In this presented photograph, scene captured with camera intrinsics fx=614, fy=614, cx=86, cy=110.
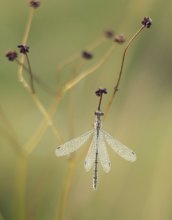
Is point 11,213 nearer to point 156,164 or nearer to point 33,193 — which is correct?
point 33,193

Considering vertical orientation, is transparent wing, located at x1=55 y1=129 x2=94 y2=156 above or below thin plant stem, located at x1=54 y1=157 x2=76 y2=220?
above

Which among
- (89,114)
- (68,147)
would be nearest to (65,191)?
(68,147)

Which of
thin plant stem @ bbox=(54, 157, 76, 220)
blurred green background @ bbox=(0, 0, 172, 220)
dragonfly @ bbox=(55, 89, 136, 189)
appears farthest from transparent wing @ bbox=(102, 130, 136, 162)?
blurred green background @ bbox=(0, 0, 172, 220)

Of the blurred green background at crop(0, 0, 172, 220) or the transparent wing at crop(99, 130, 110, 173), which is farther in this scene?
the blurred green background at crop(0, 0, 172, 220)

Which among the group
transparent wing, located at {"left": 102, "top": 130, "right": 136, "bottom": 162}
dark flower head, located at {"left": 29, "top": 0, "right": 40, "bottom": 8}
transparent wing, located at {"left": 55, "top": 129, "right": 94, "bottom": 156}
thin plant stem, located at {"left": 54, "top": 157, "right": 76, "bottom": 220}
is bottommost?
thin plant stem, located at {"left": 54, "top": 157, "right": 76, "bottom": 220}

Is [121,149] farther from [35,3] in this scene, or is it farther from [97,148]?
[35,3]

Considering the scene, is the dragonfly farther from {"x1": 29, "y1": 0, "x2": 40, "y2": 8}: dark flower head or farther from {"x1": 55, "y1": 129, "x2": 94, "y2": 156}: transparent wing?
{"x1": 29, "y1": 0, "x2": 40, "y2": 8}: dark flower head

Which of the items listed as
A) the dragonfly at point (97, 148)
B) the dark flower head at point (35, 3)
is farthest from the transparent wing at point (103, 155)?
the dark flower head at point (35, 3)

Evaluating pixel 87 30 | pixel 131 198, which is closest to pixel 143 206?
pixel 131 198

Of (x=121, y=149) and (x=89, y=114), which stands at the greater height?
(x=89, y=114)
